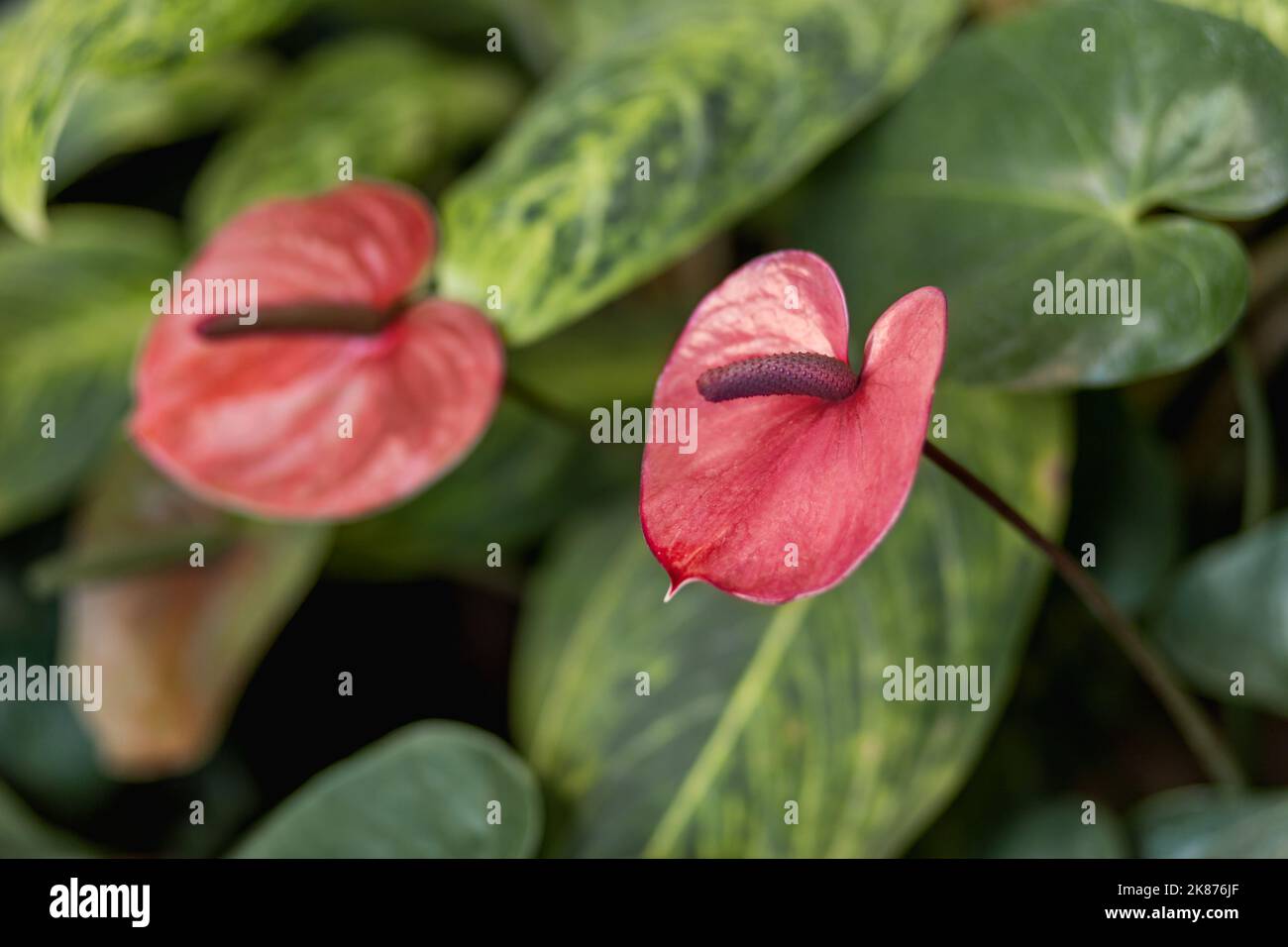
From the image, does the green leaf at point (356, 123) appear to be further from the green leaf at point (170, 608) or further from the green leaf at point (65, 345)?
the green leaf at point (170, 608)

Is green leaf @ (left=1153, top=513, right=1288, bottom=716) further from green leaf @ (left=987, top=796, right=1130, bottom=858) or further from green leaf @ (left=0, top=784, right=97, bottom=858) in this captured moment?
green leaf @ (left=0, top=784, right=97, bottom=858)

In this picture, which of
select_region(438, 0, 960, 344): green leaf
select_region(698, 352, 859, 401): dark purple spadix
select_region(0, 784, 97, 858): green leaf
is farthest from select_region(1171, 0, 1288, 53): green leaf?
select_region(0, 784, 97, 858): green leaf

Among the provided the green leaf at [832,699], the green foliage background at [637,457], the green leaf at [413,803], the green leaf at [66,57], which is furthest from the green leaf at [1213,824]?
the green leaf at [66,57]

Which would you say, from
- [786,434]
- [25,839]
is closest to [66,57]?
[786,434]

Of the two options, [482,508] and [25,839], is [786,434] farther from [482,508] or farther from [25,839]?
[25,839]
